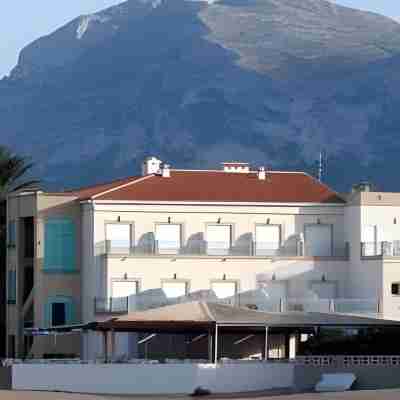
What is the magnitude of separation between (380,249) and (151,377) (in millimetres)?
13822

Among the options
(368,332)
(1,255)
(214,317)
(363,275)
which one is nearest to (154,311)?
(214,317)

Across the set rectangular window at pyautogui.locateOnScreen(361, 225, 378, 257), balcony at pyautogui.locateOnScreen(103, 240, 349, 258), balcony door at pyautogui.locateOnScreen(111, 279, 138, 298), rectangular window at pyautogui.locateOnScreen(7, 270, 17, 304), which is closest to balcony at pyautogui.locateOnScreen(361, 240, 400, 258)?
rectangular window at pyautogui.locateOnScreen(361, 225, 378, 257)

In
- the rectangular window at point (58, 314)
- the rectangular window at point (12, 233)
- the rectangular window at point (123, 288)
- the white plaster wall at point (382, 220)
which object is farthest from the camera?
the rectangular window at point (12, 233)

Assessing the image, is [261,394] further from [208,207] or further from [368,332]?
[208,207]

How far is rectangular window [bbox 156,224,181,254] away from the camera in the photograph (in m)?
63.6

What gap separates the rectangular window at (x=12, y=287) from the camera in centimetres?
6662

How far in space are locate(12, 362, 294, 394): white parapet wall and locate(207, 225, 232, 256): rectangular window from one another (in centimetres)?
1073

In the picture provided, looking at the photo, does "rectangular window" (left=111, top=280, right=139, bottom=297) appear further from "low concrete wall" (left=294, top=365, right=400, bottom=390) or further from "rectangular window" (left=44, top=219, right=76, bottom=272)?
"low concrete wall" (left=294, top=365, right=400, bottom=390)

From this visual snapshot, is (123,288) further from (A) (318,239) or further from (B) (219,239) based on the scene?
(A) (318,239)

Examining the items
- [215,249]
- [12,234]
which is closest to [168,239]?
[215,249]

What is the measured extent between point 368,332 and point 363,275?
7.16m

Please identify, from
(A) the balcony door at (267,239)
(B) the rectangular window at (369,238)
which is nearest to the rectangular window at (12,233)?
(A) the balcony door at (267,239)

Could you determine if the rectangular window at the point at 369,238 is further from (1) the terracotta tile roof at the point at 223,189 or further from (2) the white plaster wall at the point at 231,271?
(1) the terracotta tile roof at the point at 223,189

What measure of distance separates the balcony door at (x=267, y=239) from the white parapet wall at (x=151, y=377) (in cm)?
1098
